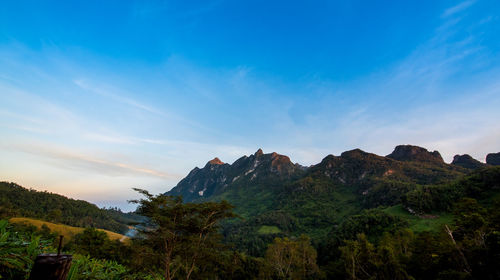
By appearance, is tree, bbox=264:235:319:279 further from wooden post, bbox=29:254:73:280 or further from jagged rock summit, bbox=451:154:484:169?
jagged rock summit, bbox=451:154:484:169

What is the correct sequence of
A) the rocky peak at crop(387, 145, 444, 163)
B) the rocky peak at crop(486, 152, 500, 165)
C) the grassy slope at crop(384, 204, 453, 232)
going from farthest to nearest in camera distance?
the rocky peak at crop(387, 145, 444, 163), the rocky peak at crop(486, 152, 500, 165), the grassy slope at crop(384, 204, 453, 232)

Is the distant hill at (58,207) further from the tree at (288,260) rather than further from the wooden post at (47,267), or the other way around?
the wooden post at (47,267)

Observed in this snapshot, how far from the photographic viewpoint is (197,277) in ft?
58.5

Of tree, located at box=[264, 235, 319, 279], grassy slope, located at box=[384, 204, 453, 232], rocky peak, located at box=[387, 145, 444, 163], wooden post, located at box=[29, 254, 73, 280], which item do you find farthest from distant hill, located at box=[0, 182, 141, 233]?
rocky peak, located at box=[387, 145, 444, 163]

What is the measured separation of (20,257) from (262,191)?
192716 mm

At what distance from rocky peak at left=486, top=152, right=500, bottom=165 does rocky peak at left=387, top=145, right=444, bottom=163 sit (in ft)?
80.8

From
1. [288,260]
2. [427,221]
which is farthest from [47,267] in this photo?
[427,221]

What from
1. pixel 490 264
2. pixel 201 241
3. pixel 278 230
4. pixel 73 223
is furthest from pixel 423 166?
pixel 73 223

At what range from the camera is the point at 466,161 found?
15375 cm

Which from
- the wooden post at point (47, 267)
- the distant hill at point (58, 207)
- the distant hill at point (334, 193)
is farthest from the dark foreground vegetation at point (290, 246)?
the distant hill at point (58, 207)

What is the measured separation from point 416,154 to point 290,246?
591 feet

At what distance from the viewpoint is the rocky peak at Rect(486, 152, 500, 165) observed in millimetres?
141250

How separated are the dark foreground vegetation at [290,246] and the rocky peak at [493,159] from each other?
5183 inches

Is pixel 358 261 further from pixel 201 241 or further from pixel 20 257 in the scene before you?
pixel 20 257
